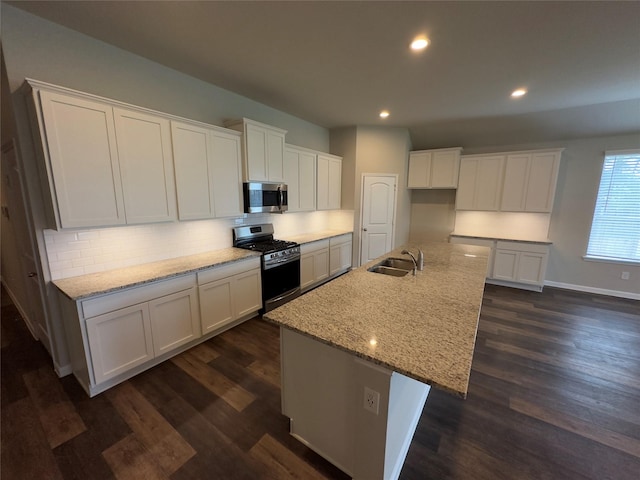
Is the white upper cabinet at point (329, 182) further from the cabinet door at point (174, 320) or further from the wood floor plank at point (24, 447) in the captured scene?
the wood floor plank at point (24, 447)

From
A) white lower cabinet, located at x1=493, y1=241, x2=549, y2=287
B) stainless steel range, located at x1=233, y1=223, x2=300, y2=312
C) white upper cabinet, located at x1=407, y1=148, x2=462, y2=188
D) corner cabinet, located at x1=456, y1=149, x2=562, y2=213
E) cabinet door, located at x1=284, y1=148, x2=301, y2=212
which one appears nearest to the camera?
stainless steel range, located at x1=233, y1=223, x2=300, y2=312

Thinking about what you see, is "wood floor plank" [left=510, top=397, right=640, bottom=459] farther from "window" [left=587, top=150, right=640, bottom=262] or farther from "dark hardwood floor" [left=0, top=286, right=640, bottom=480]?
"window" [left=587, top=150, right=640, bottom=262]

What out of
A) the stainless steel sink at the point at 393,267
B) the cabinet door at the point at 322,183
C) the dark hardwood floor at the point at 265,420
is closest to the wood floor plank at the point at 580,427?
the dark hardwood floor at the point at 265,420

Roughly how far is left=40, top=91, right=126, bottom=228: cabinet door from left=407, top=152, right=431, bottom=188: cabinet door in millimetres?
4851

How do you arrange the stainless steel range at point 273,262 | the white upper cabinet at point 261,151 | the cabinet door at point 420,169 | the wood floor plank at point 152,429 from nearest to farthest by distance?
the wood floor plank at point 152,429 < the white upper cabinet at point 261,151 < the stainless steel range at point 273,262 < the cabinet door at point 420,169

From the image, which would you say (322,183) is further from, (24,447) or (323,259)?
(24,447)

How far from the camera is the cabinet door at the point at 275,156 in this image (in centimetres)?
349

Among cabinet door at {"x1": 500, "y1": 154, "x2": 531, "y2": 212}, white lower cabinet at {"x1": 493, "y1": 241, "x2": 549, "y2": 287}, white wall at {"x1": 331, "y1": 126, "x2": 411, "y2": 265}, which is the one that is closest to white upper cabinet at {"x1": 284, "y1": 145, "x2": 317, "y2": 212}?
white wall at {"x1": 331, "y1": 126, "x2": 411, "y2": 265}

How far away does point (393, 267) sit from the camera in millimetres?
2904

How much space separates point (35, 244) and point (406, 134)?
536 cm

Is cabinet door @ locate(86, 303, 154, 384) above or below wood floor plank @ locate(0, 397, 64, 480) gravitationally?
above

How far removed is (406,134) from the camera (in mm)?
4969

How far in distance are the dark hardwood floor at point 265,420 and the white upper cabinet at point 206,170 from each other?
155 centimetres

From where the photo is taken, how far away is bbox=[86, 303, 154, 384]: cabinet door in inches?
79.9
